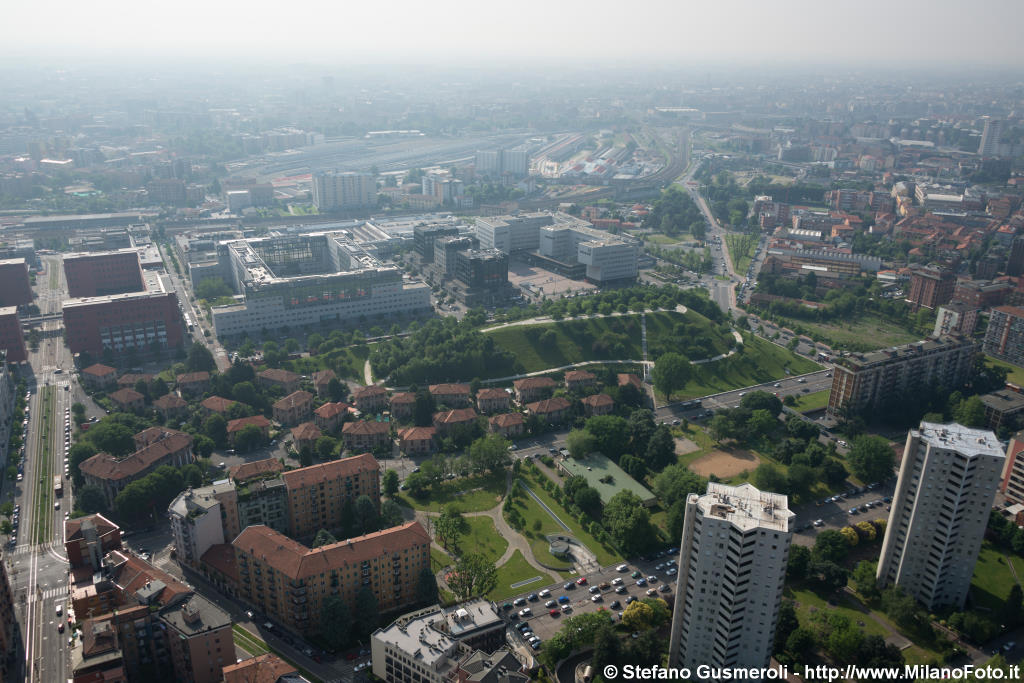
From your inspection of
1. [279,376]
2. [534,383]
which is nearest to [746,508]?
[534,383]

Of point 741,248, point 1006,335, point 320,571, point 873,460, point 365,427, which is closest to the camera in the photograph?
point 320,571

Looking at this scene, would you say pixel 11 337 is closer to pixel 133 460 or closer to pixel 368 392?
pixel 133 460

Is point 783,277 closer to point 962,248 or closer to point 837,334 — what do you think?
point 837,334

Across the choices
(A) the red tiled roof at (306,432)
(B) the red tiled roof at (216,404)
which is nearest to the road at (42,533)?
(B) the red tiled roof at (216,404)

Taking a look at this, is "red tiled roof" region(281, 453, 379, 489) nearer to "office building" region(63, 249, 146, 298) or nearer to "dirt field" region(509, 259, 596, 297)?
"dirt field" region(509, 259, 596, 297)

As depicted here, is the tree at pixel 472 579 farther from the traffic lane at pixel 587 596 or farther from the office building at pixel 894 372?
the office building at pixel 894 372

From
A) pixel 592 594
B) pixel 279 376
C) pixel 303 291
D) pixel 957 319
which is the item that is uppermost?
pixel 957 319
